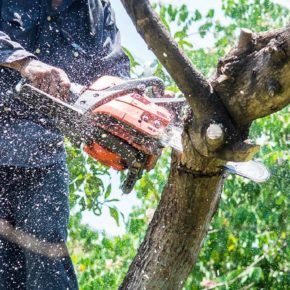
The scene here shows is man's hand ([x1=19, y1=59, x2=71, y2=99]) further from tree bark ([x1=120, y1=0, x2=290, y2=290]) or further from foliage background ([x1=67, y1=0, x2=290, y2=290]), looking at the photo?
foliage background ([x1=67, y1=0, x2=290, y2=290])

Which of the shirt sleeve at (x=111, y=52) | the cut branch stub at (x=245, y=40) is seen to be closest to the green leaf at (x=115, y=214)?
the shirt sleeve at (x=111, y=52)

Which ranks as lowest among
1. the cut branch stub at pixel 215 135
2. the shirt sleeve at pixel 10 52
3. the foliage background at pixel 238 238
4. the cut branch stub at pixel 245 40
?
the foliage background at pixel 238 238

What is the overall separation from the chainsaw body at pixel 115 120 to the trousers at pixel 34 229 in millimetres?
153

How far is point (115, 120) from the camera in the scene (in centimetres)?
228

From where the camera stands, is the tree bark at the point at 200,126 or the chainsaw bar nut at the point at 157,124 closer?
the tree bark at the point at 200,126

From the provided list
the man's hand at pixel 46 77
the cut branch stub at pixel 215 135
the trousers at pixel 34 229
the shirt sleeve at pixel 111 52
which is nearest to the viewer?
the cut branch stub at pixel 215 135

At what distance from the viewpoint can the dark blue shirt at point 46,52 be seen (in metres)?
2.31

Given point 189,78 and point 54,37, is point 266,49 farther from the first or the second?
point 54,37

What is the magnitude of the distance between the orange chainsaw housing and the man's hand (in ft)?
0.45

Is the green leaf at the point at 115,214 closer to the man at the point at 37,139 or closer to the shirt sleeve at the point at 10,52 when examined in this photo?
the man at the point at 37,139

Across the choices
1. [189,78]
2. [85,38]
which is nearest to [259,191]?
[85,38]

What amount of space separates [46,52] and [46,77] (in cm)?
36

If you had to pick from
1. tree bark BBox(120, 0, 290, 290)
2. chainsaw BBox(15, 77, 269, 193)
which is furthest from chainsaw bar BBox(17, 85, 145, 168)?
tree bark BBox(120, 0, 290, 290)

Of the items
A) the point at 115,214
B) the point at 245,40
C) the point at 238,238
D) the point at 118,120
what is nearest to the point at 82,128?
the point at 118,120
